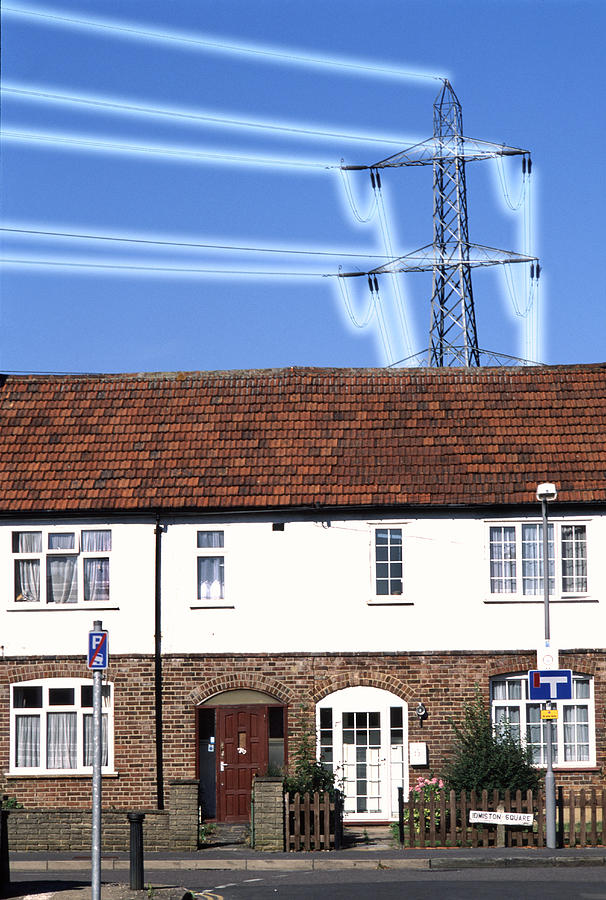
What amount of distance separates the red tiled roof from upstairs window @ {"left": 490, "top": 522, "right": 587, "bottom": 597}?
2.43 feet

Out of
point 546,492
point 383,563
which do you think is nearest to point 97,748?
point 546,492

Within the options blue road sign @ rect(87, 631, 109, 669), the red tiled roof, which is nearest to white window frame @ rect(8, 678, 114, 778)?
the red tiled roof

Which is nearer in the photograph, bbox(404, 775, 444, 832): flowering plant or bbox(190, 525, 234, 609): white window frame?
bbox(404, 775, 444, 832): flowering plant

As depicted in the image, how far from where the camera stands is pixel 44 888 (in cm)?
1892

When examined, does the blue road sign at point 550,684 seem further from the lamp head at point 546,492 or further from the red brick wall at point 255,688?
the red brick wall at point 255,688

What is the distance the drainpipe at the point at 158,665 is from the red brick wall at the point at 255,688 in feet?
0.32

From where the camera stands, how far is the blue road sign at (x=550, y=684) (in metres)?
23.0

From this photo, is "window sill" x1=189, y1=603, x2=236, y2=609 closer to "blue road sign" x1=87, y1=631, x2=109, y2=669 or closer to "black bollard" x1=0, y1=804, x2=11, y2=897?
"black bollard" x1=0, y1=804, x2=11, y2=897

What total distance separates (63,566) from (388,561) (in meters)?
6.52

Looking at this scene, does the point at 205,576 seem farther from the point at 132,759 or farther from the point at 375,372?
the point at 375,372

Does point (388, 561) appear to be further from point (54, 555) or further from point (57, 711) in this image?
point (57, 711)

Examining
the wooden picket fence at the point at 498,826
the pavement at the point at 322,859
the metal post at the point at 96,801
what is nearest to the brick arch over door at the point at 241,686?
the pavement at the point at 322,859

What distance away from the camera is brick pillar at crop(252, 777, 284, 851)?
22.6 meters

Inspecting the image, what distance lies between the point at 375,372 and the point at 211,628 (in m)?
7.13
